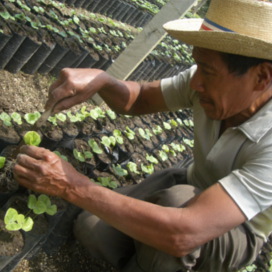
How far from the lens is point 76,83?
1362 mm

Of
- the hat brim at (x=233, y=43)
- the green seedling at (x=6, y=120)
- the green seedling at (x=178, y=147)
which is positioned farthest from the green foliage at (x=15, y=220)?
the green seedling at (x=178, y=147)

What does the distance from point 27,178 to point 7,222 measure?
0.98 feet

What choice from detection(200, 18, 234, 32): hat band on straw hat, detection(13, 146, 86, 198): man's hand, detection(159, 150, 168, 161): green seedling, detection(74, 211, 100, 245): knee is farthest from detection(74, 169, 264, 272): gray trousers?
detection(159, 150, 168, 161): green seedling

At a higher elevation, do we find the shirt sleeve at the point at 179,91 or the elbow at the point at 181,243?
the shirt sleeve at the point at 179,91

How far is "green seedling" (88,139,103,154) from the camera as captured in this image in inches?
78.4

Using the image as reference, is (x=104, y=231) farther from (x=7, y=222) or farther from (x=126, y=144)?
(x=126, y=144)

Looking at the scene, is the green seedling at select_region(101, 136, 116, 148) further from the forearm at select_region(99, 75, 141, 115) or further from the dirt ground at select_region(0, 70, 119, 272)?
the dirt ground at select_region(0, 70, 119, 272)

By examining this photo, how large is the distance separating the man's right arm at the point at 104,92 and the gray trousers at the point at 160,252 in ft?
1.45

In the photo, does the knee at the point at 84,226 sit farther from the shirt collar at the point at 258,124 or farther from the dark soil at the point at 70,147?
the shirt collar at the point at 258,124

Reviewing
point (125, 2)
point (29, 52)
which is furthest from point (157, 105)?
point (125, 2)

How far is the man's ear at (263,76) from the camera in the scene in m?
1.21

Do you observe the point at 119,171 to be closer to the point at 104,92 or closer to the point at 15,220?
the point at 104,92

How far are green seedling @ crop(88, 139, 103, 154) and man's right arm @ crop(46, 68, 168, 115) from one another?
1.04 ft

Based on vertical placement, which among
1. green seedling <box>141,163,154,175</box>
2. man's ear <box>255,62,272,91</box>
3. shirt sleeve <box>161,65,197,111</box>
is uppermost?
man's ear <box>255,62,272,91</box>
